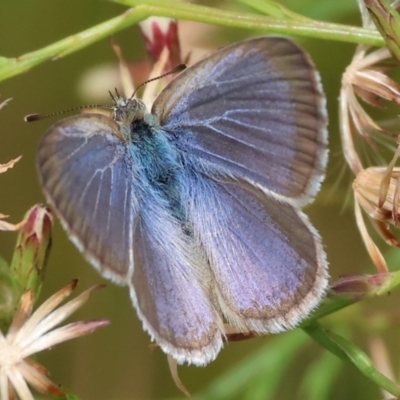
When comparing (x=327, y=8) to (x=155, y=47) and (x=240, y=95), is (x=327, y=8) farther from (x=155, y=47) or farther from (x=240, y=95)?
(x=240, y=95)

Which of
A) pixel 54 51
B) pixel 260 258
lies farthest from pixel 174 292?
pixel 54 51

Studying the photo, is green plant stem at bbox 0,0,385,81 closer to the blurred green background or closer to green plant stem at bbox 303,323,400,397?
green plant stem at bbox 303,323,400,397

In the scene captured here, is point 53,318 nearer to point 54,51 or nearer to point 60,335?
point 60,335

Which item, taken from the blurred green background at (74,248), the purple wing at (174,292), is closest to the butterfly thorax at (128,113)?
the purple wing at (174,292)

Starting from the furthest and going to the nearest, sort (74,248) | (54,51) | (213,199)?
(74,248) → (213,199) → (54,51)

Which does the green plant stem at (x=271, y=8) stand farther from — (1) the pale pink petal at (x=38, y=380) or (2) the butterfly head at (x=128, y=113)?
(1) the pale pink petal at (x=38, y=380)

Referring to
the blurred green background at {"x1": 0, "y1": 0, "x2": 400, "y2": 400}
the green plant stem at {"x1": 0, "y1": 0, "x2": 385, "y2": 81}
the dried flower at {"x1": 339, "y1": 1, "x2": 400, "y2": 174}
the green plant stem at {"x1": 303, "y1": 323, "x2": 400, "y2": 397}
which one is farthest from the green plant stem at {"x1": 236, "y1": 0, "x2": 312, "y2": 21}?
the blurred green background at {"x1": 0, "y1": 0, "x2": 400, "y2": 400}
